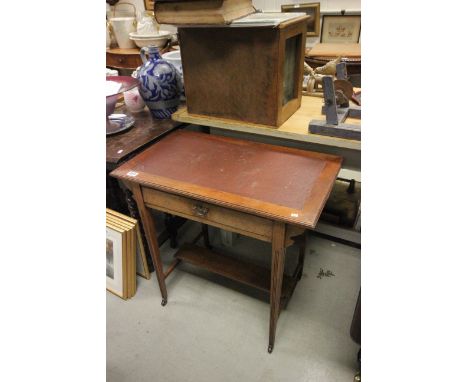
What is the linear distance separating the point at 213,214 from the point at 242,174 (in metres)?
0.16

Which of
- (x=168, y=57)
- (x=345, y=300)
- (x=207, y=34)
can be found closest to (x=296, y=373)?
(x=345, y=300)

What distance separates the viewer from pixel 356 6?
2518 millimetres

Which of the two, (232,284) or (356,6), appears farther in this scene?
(356,6)

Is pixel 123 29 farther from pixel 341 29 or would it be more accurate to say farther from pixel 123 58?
pixel 341 29

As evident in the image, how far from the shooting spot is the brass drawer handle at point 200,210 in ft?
3.40

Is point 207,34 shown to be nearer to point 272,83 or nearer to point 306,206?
point 272,83

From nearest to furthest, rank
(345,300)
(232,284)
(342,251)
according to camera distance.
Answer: (345,300) < (232,284) < (342,251)

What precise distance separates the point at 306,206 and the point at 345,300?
2.61 feet

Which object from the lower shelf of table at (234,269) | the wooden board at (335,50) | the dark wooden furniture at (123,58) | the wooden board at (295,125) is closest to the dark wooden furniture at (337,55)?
the wooden board at (335,50)

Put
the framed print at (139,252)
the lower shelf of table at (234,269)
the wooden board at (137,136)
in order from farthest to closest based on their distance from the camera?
the framed print at (139,252)
the lower shelf of table at (234,269)
the wooden board at (137,136)

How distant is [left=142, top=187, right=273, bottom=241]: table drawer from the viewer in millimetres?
979

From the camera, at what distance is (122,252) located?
4.85 feet

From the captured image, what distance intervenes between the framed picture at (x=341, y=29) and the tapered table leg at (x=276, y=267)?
2264 mm

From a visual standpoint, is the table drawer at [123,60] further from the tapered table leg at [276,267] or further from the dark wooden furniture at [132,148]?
the tapered table leg at [276,267]
